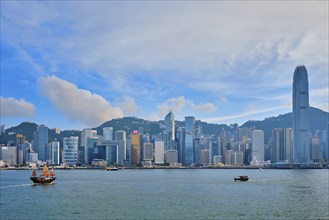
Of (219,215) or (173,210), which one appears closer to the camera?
(219,215)

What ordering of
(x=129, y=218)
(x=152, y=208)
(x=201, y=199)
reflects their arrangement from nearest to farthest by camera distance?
(x=129, y=218) < (x=152, y=208) < (x=201, y=199)

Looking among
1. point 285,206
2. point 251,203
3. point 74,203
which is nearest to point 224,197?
point 251,203

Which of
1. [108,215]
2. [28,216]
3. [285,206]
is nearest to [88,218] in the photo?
[108,215]

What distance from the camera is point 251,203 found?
61.6 metres

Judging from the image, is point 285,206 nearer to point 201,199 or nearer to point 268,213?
point 268,213

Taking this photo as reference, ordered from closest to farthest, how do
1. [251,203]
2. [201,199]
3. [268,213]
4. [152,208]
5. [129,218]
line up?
[129,218] < [268,213] < [152,208] < [251,203] < [201,199]

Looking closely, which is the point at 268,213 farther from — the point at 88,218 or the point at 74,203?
the point at 74,203

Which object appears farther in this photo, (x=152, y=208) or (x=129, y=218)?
(x=152, y=208)

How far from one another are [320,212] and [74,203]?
34.6m

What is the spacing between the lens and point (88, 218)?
48.8 metres

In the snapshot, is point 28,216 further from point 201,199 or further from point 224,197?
point 224,197

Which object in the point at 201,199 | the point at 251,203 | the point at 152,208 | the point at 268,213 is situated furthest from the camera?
the point at 201,199

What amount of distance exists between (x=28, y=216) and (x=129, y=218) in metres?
12.7

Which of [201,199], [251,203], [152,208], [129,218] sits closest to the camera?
[129,218]
